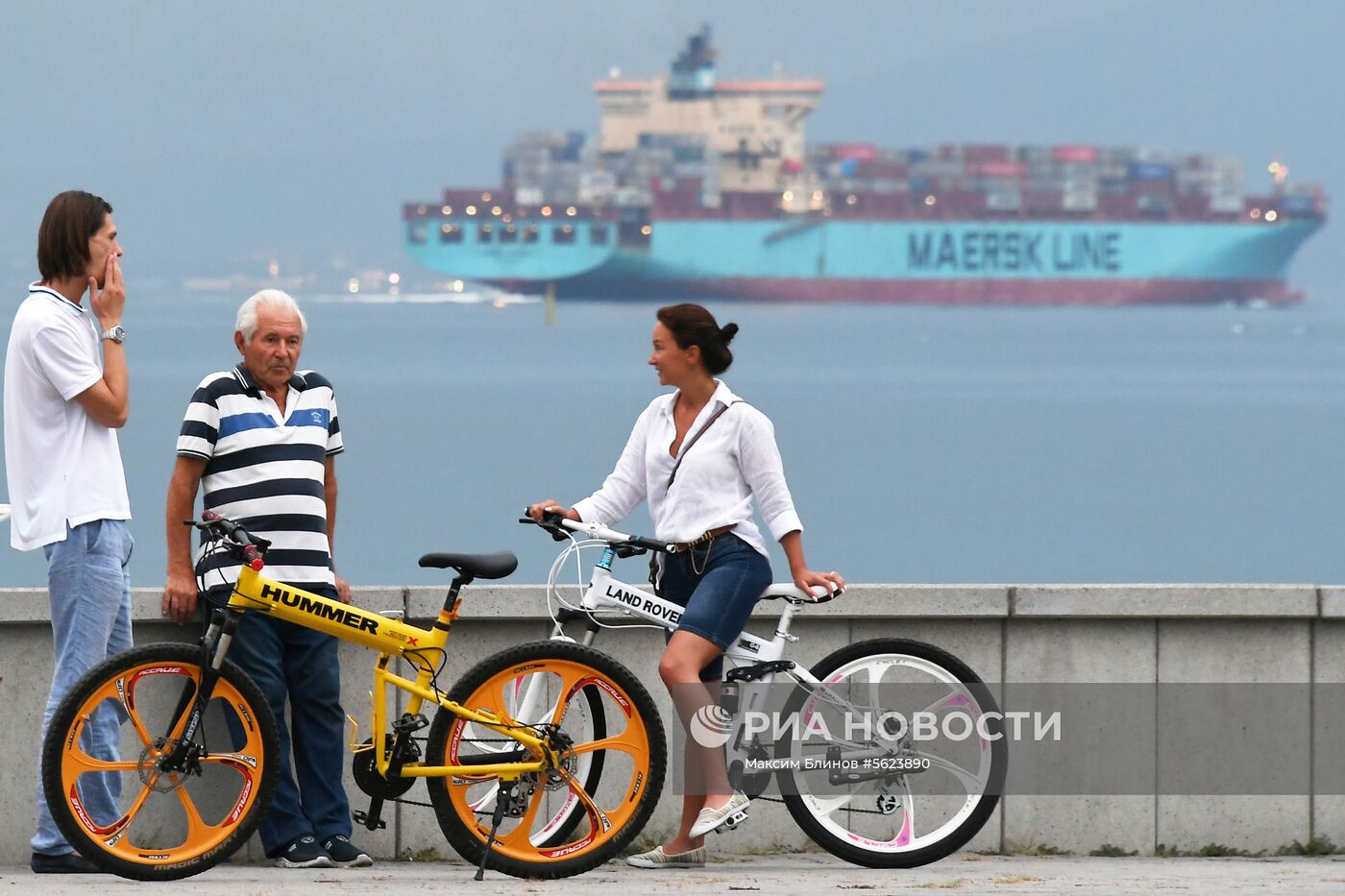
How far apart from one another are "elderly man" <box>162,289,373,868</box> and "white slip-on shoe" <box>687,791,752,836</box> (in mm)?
831

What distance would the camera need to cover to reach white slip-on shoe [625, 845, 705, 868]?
4.39m

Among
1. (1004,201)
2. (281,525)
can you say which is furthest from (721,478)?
(1004,201)

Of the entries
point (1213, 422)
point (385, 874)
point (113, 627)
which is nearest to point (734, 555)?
point (385, 874)

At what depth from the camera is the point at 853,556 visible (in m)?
41.2

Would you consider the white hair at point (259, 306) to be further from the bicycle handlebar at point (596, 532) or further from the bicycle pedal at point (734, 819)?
the bicycle pedal at point (734, 819)

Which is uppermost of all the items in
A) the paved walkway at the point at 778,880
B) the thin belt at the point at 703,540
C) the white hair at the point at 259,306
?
the white hair at the point at 259,306

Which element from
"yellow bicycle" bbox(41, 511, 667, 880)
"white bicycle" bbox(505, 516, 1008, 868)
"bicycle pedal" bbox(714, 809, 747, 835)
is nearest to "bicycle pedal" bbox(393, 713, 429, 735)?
"yellow bicycle" bbox(41, 511, 667, 880)

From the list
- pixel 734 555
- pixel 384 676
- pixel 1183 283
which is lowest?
pixel 384 676

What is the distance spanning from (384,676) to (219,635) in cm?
37

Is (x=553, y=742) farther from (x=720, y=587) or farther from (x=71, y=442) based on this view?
(x=71, y=442)

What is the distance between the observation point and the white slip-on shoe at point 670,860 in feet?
14.4

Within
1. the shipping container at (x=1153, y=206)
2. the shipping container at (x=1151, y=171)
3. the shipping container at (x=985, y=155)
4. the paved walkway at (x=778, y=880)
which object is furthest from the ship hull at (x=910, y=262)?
the paved walkway at (x=778, y=880)

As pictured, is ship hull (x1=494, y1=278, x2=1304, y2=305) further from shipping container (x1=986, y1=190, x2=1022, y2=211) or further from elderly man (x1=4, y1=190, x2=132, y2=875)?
elderly man (x1=4, y1=190, x2=132, y2=875)

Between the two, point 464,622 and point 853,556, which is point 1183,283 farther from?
point 464,622
